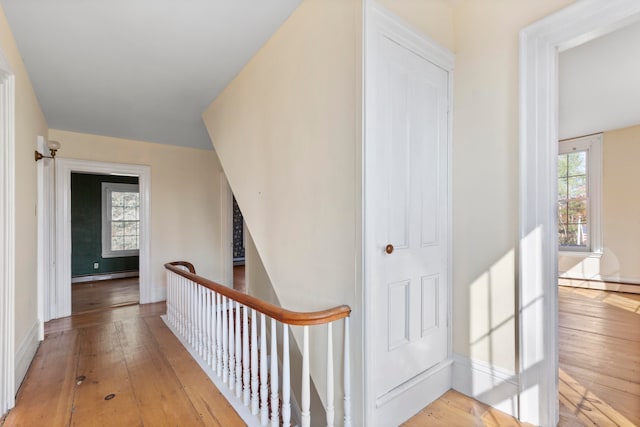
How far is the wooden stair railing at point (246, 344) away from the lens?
156 cm

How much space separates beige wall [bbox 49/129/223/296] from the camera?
4.39 metres

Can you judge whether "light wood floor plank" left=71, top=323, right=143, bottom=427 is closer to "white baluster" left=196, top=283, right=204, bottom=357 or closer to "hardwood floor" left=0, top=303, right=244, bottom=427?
"hardwood floor" left=0, top=303, right=244, bottom=427

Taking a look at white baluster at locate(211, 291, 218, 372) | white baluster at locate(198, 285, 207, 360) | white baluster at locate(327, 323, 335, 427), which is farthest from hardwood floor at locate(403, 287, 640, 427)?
white baluster at locate(198, 285, 207, 360)

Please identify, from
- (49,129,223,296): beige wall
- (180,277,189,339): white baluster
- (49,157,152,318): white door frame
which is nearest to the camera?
(180,277,189,339): white baluster

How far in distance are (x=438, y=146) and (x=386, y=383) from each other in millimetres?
1442

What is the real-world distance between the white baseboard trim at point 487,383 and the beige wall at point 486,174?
0.05 metres

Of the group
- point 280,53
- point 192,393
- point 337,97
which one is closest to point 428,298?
point 337,97

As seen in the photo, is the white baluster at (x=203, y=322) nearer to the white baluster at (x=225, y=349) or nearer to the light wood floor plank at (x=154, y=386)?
the light wood floor plank at (x=154, y=386)

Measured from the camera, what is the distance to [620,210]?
4.68m

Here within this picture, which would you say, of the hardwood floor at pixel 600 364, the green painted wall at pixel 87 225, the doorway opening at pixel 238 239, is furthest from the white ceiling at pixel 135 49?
the doorway opening at pixel 238 239

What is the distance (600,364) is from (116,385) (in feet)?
Result: 11.7

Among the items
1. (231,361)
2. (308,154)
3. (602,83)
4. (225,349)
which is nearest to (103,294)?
(225,349)

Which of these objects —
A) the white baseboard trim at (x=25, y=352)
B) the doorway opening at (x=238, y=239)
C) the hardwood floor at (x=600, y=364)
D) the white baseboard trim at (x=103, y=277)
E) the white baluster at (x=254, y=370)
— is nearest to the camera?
the hardwood floor at (x=600, y=364)

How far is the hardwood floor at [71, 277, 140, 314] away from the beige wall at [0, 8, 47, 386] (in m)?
1.58
